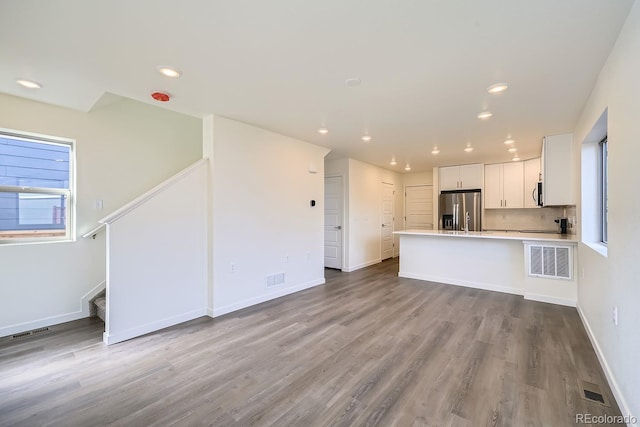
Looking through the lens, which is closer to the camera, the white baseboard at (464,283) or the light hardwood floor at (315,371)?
the light hardwood floor at (315,371)

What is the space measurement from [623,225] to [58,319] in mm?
5371

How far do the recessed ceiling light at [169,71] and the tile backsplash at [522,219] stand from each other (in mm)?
6938

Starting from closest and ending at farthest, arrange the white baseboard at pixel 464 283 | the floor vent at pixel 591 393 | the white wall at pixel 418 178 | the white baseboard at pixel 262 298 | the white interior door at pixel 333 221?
the floor vent at pixel 591 393
the white baseboard at pixel 262 298
the white baseboard at pixel 464 283
the white interior door at pixel 333 221
the white wall at pixel 418 178

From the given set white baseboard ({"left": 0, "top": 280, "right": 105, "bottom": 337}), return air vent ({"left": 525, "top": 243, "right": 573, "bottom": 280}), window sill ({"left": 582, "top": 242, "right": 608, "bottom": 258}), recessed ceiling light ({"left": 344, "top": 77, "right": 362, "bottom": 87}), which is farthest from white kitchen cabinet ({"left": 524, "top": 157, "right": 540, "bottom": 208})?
white baseboard ({"left": 0, "top": 280, "right": 105, "bottom": 337})

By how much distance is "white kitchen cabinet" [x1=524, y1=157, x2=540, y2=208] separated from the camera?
6.15 m

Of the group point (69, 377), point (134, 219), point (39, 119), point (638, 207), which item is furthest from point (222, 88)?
point (638, 207)

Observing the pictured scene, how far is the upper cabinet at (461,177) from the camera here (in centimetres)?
676

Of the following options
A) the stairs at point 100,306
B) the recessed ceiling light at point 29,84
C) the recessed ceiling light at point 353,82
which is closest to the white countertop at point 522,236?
the recessed ceiling light at point 353,82

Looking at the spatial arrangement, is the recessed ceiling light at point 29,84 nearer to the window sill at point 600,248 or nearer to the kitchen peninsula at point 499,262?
the window sill at point 600,248

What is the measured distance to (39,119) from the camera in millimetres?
3225

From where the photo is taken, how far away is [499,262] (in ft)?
15.3

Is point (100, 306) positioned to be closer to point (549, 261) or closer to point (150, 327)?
point (150, 327)

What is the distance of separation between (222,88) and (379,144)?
2981 millimetres

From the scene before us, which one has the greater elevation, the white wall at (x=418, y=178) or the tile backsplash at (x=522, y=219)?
the white wall at (x=418, y=178)
